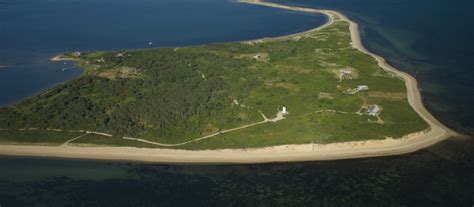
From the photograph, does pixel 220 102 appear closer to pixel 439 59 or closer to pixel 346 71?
pixel 346 71

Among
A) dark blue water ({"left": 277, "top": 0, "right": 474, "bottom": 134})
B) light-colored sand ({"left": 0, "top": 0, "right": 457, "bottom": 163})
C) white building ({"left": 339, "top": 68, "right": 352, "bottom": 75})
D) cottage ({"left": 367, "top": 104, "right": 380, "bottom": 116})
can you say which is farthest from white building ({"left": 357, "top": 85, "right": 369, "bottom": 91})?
light-colored sand ({"left": 0, "top": 0, "right": 457, "bottom": 163})

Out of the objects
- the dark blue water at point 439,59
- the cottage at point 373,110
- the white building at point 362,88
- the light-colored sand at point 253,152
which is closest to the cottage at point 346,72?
the white building at point 362,88

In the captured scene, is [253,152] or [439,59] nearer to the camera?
[253,152]

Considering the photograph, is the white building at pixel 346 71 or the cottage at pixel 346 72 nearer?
the cottage at pixel 346 72

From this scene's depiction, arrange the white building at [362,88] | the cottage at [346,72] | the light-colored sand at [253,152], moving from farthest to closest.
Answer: the cottage at [346,72] < the white building at [362,88] < the light-colored sand at [253,152]

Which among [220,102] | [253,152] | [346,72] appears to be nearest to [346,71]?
[346,72]

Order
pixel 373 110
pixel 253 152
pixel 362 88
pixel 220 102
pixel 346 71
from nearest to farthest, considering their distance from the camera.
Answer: pixel 253 152
pixel 373 110
pixel 220 102
pixel 362 88
pixel 346 71

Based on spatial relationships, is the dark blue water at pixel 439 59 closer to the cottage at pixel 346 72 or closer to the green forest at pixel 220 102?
the green forest at pixel 220 102

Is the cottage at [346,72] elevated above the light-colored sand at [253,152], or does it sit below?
above

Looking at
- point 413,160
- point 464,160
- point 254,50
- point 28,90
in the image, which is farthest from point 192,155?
point 254,50

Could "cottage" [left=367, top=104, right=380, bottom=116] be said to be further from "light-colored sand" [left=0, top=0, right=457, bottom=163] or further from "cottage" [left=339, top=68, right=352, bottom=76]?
"cottage" [left=339, top=68, right=352, bottom=76]

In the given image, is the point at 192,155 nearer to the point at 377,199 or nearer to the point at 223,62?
the point at 377,199
